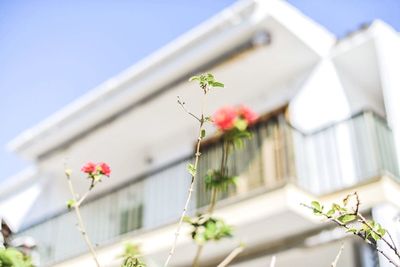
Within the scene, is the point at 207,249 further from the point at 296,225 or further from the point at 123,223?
the point at 123,223

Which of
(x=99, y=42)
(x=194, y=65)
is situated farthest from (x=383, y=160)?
(x=99, y=42)

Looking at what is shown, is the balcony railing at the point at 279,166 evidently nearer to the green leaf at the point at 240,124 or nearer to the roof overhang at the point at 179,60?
the roof overhang at the point at 179,60

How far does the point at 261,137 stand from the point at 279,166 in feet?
2.26

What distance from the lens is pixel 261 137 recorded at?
8930 millimetres

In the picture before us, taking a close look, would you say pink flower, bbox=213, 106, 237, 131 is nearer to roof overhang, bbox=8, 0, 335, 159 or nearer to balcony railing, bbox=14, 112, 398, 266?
balcony railing, bbox=14, 112, 398, 266

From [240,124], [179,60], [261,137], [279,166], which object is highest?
[179,60]

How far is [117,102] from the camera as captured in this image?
11602 millimetres

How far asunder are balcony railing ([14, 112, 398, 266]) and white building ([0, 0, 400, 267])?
0.02m

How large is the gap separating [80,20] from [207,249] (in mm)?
4047

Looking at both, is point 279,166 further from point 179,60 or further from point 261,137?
point 179,60

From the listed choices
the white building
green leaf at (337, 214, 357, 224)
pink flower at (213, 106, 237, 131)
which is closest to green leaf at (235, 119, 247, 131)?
pink flower at (213, 106, 237, 131)

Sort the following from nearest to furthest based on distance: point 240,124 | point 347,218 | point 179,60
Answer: point 240,124 < point 347,218 < point 179,60

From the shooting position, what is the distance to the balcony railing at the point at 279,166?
822 cm

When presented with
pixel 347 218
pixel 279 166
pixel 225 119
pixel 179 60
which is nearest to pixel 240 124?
pixel 225 119
